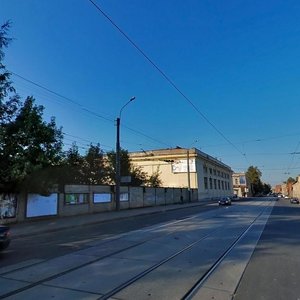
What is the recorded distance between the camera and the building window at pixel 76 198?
91.1ft

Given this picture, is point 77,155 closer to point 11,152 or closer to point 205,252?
point 11,152

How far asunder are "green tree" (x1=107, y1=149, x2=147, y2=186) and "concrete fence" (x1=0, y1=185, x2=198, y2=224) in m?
6.90

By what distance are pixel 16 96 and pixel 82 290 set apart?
18.4m

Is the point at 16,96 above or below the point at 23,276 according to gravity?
above

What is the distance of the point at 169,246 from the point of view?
11797mm

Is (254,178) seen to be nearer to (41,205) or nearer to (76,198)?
(76,198)

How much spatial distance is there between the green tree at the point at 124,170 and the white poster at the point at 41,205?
83.6 ft

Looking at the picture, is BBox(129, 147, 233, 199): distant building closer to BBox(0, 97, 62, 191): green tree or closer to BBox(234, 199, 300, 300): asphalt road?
BBox(0, 97, 62, 191): green tree

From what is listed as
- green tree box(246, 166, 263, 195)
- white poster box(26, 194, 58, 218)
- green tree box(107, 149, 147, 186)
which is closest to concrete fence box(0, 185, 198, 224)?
white poster box(26, 194, 58, 218)

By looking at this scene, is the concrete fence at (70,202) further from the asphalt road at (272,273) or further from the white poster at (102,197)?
the asphalt road at (272,273)

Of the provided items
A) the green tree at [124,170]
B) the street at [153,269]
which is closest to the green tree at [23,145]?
the street at [153,269]

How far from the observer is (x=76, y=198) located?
29.1 metres

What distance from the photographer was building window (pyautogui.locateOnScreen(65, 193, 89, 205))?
27753 mm

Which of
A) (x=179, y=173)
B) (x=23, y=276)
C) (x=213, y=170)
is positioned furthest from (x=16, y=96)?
(x=213, y=170)
